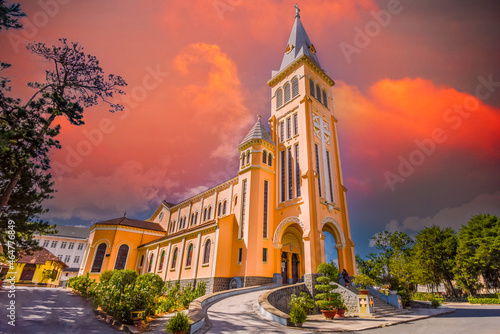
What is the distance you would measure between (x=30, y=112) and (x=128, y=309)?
8196 mm

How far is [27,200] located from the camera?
480 inches

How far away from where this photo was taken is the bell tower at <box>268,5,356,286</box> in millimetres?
20375

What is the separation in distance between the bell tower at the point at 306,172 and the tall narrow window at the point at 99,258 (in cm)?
2397

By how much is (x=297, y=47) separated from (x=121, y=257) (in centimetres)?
3625

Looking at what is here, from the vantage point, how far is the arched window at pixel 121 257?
31453mm

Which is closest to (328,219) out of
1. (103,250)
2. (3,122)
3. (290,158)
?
(290,158)

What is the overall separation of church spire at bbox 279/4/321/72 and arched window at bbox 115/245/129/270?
31405mm

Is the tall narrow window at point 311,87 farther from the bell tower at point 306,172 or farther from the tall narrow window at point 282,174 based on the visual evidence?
the tall narrow window at point 282,174

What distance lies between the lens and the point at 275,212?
22.9 meters

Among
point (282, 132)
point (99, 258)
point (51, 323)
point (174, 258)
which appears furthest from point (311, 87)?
point (99, 258)

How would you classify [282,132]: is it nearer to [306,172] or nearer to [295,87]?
[295,87]

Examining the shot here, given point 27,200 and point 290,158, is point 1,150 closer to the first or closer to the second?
point 27,200

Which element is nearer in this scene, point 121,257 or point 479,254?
point 479,254

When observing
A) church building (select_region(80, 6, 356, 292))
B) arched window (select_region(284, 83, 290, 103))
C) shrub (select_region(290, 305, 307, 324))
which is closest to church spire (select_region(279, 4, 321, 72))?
church building (select_region(80, 6, 356, 292))
